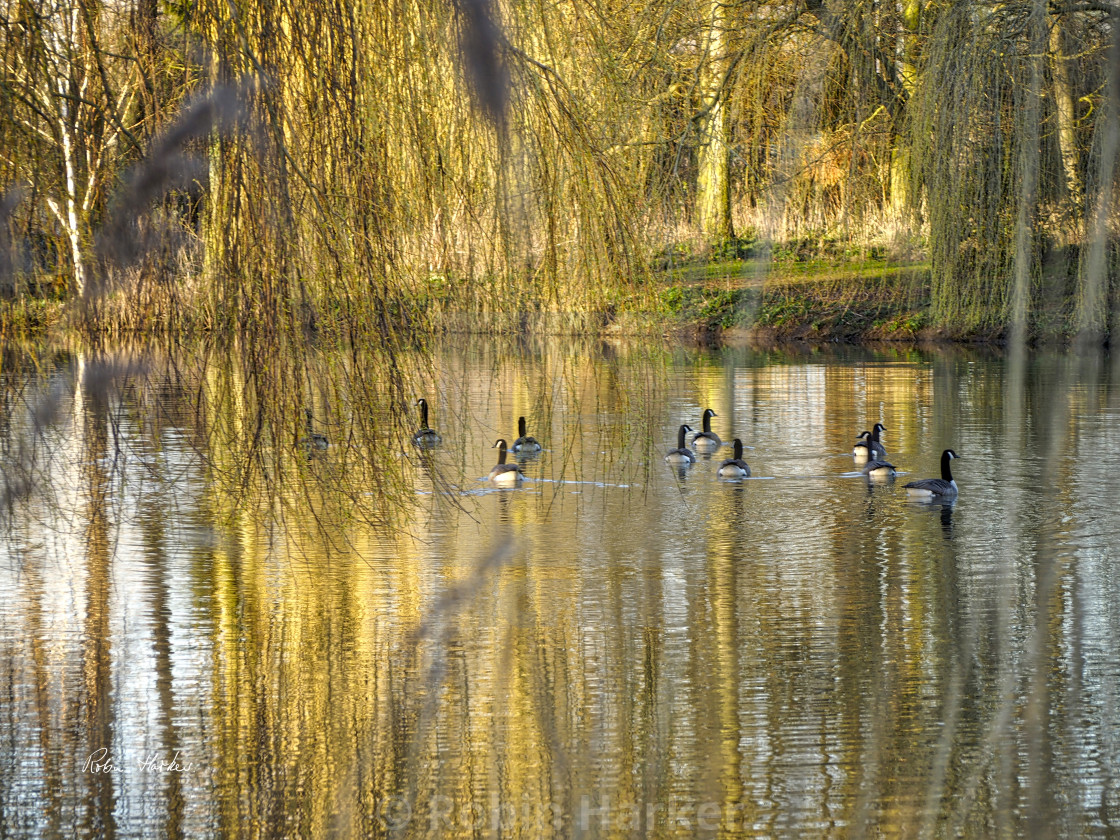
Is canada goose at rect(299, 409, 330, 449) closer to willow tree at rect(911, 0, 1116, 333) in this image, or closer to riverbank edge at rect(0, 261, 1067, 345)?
riverbank edge at rect(0, 261, 1067, 345)

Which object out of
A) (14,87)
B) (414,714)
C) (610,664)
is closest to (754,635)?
(610,664)

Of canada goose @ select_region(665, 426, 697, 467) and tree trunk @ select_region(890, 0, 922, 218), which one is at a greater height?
tree trunk @ select_region(890, 0, 922, 218)

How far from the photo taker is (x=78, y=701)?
4703 mm

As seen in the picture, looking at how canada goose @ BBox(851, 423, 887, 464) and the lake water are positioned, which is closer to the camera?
the lake water

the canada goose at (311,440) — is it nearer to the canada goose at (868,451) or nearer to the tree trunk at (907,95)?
the tree trunk at (907,95)

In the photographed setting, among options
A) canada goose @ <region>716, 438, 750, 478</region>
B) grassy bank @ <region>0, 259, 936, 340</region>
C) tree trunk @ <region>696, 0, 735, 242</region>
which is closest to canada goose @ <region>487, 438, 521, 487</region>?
canada goose @ <region>716, 438, 750, 478</region>

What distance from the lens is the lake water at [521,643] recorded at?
10.5ft
